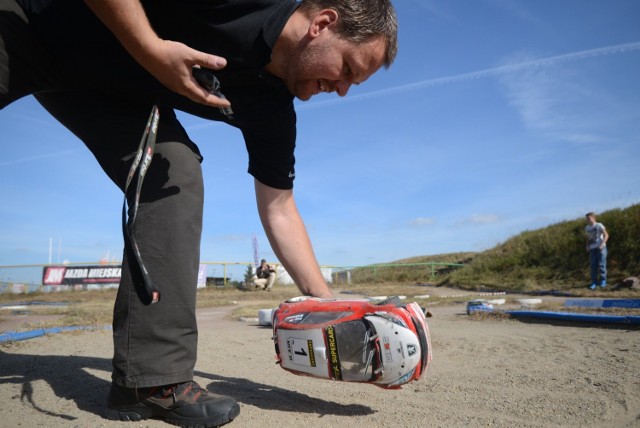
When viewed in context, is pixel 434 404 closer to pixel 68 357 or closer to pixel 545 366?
pixel 545 366

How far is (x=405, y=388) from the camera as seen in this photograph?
2.10m

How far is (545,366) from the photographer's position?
96.7 inches

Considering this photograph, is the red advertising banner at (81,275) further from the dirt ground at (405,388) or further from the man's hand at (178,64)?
the man's hand at (178,64)

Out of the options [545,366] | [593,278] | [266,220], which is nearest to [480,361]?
[545,366]

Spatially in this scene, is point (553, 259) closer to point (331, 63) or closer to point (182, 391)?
point (331, 63)

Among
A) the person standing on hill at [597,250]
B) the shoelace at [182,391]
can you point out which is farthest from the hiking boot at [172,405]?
the person standing on hill at [597,250]

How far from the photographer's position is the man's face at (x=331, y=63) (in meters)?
1.76

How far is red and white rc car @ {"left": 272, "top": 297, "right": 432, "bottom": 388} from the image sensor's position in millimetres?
1633

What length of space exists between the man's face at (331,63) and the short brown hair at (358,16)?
0.03 m

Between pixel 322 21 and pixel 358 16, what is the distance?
141 millimetres

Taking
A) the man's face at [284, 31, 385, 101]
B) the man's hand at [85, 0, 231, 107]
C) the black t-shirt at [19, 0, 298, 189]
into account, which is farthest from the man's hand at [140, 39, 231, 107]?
the man's face at [284, 31, 385, 101]

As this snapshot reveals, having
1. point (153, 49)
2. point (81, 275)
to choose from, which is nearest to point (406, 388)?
point (153, 49)

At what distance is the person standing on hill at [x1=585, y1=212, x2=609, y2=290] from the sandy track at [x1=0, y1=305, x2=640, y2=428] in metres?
7.97

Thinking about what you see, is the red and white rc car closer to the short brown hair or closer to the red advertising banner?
the short brown hair
